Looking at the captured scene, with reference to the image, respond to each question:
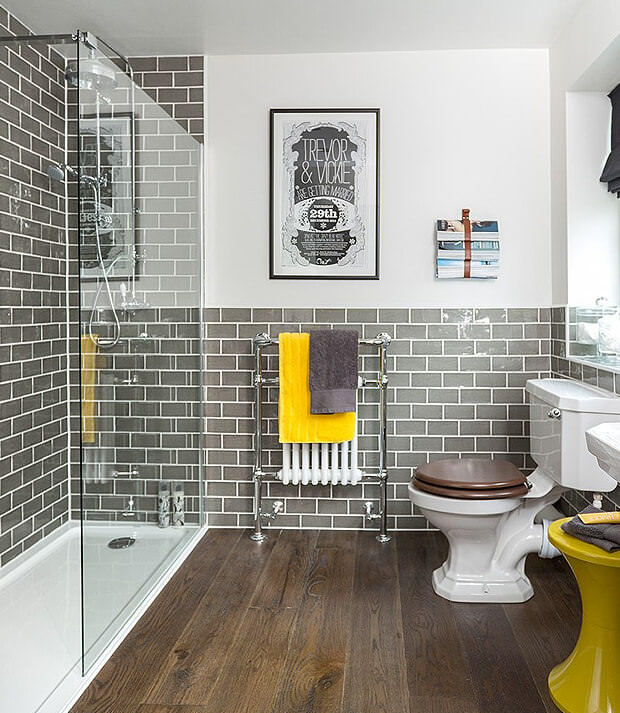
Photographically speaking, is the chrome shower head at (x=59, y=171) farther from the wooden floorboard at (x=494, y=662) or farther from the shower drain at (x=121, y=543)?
the wooden floorboard at (x=494, y=662)

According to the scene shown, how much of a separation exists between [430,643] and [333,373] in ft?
4.67

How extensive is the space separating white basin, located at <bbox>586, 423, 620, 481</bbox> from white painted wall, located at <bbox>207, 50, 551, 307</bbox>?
195cm

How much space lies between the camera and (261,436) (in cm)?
405

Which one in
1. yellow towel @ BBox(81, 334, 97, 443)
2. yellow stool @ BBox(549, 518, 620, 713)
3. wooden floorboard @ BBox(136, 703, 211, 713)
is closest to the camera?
yellow stool @ BBox(549, 518, 620, 713)

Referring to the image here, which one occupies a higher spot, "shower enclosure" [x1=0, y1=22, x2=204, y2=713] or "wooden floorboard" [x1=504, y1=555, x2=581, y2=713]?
"shower enclosure" [x1=0, y1=22, x2=204, y2=713]

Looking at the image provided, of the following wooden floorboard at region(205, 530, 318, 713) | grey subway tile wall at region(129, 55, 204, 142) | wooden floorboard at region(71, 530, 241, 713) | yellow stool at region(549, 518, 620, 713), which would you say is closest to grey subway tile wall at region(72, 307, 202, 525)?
wooden floorboard at region(71, 530, 241, 713)

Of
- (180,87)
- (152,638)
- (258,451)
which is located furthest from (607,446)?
(180,87)

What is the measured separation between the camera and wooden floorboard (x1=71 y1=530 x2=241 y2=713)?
92.3 inches

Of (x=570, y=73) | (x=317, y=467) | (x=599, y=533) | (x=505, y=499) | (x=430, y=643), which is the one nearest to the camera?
(x=599, y=533)

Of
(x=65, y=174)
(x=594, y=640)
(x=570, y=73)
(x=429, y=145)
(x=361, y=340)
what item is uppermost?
(x=570, y=73)

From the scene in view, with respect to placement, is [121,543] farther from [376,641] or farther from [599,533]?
[599,533]

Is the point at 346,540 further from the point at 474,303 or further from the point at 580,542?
the point at 580,542

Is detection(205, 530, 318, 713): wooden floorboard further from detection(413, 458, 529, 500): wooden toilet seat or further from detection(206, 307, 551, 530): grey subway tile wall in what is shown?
detection(413, 458, 529, 500): wooden toilet seat

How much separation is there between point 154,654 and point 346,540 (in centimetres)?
147
